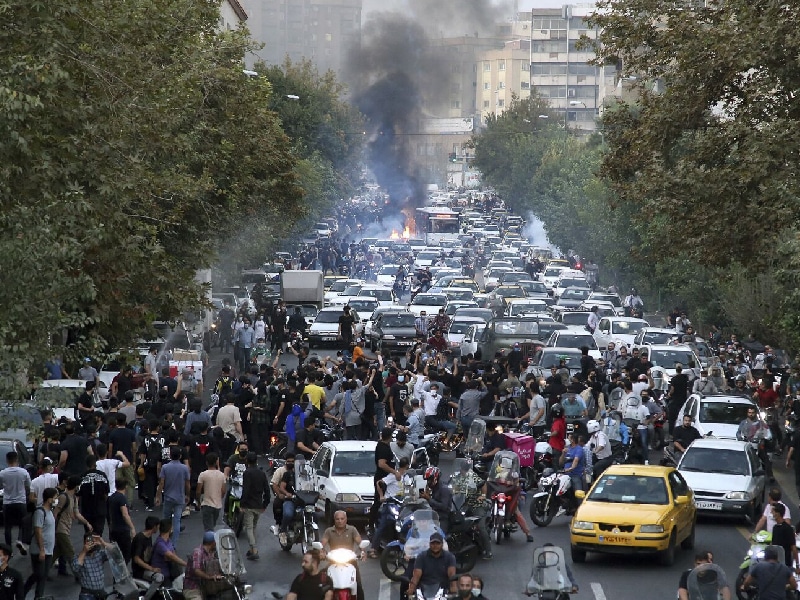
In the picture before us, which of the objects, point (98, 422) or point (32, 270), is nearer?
point (32, 270)

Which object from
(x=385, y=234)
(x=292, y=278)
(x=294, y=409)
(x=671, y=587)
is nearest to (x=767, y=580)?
(x=671, y=587)

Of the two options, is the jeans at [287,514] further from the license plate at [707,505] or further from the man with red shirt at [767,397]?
the man with red shirt at [767,397]

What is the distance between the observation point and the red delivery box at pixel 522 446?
23250mm

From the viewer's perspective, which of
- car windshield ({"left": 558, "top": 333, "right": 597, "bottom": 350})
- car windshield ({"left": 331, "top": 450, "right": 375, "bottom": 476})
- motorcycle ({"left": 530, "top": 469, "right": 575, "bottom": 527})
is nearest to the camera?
car windshield ({"left": 331, "top": 450, "right": 375, "bottom": 476})

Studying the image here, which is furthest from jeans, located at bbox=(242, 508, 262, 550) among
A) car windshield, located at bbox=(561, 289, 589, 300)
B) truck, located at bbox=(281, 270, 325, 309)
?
car windshield, located at bbox=(561, 289, 589, 300)

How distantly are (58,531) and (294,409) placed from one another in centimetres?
713

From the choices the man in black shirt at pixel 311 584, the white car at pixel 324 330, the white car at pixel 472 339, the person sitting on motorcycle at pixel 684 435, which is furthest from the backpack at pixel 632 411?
the white car at pixel 324 330

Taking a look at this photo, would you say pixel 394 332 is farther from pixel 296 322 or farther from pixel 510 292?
pixel 510 292

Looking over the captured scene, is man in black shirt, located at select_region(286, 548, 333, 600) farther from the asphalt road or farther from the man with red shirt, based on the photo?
the man with red shirt

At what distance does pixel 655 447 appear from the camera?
1190 inches

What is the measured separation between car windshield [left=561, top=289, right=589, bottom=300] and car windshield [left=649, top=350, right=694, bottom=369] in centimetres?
2333

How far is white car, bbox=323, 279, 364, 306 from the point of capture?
58594 millimetres

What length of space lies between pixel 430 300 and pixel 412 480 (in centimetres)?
3469

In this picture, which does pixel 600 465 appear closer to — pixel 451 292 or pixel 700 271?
pixel 700 271
